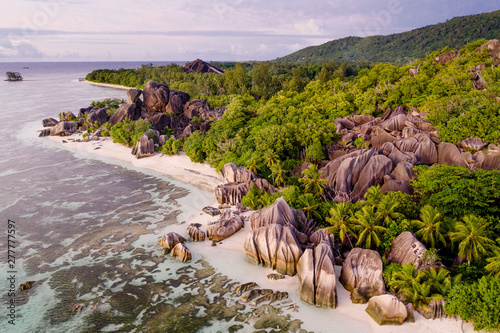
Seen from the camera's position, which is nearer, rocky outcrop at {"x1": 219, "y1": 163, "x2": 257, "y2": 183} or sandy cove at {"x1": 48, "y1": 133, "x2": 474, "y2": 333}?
sandy cove at {"x1": 48, "y1": 133, "x2": 474, "y2": 333}

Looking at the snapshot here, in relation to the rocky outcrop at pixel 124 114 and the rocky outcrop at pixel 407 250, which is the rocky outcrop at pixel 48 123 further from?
the rocky outcrop at pixel 407 250

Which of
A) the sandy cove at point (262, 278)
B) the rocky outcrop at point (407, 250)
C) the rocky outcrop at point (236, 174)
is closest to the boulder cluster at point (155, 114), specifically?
the sandy cove at point (262, 278)

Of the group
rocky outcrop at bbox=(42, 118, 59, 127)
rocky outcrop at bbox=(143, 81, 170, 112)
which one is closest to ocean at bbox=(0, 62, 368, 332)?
rocky outcrop at bbox=(143, 81, 170, 112)

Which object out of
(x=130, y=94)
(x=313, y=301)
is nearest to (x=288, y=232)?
(x=313, y=301)

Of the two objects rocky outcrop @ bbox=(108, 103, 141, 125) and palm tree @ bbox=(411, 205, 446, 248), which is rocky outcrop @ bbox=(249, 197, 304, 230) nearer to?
palm tree @ bbox=(411, 205, 446, 248)

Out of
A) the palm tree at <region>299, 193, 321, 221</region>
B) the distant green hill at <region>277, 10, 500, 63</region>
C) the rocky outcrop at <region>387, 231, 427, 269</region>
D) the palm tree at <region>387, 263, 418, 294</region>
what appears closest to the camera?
the palm tree at <region>387, 263, 418, 294</region>

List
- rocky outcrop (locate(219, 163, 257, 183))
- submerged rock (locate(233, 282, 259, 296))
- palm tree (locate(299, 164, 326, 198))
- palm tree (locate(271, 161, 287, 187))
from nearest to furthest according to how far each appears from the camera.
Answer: submerged rock (locate(233, 282, 259, 296)) → palm tree (locate(299, 164, 326, 198)) → palm tree (locate(271, 161, 287, 187)) → rocky outcrop (locate(219, 163, 257, 183))
